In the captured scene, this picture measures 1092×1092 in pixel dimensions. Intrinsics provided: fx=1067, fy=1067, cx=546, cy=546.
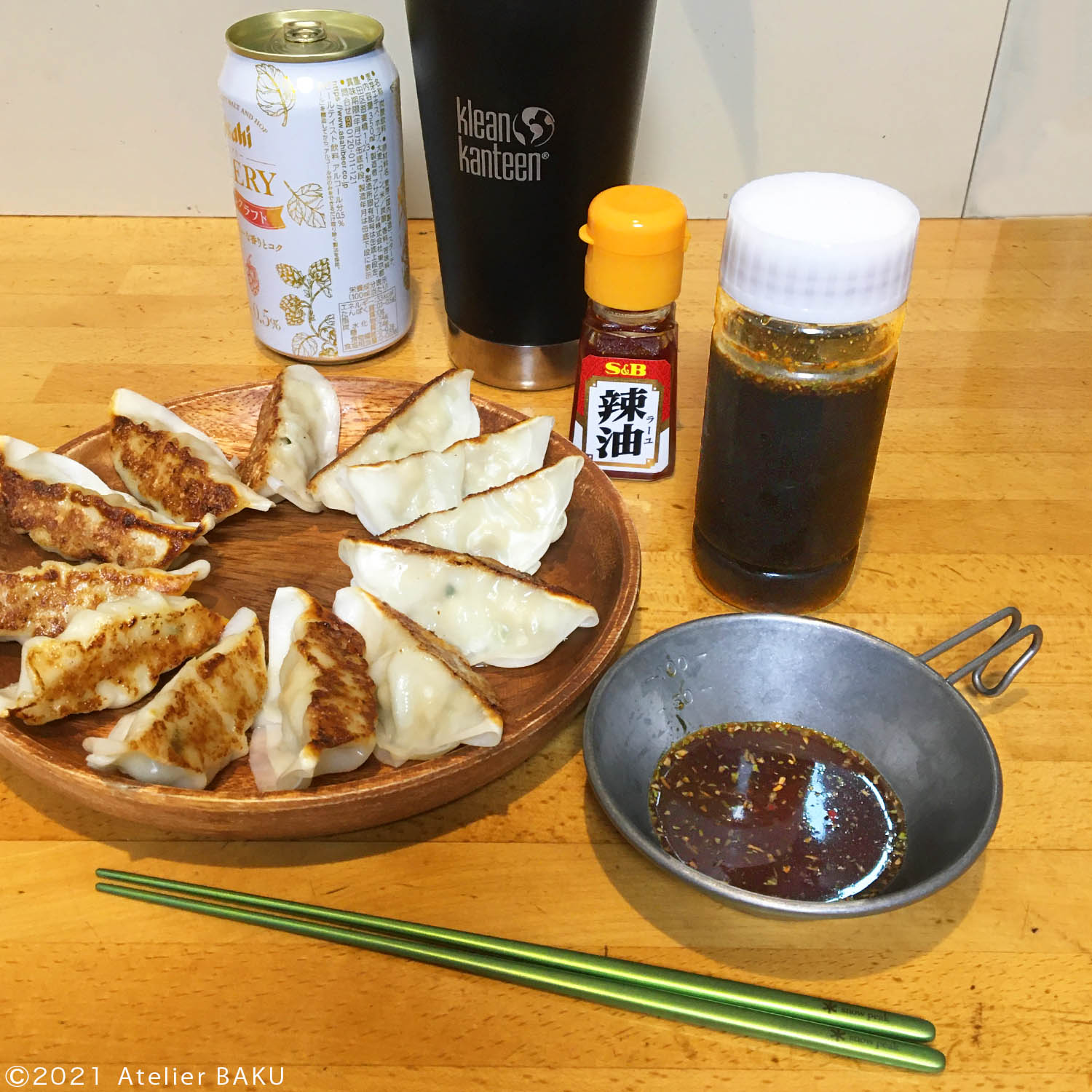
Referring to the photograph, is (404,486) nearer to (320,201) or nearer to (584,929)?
(320,201)

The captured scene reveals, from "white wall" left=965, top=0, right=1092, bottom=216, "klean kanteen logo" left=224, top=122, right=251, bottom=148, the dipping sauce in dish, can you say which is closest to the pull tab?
"klean kanteen logo" left=224, top=122, right=251, bottom=148

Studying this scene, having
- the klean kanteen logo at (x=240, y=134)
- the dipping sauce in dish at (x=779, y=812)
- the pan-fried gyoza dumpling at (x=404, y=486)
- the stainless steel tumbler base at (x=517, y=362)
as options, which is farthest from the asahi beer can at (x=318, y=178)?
the dipping sauce in dish at (x=779, y=812)

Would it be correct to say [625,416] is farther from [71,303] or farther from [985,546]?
[71,303]

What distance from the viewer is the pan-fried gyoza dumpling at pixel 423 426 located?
1.23 meters

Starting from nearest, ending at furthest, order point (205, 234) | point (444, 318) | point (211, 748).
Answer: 1. point (211, 748)
2. point (444, 318)
3. point (205, 234)

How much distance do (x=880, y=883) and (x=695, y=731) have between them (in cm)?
20

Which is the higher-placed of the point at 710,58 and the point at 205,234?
the point at 710,58

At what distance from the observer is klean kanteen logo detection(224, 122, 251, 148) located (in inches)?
51.4

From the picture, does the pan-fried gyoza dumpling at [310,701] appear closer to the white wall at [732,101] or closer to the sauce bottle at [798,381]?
the sauce bottle at [798,381]

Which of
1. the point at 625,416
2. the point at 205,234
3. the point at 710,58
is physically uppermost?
the point at 710,58

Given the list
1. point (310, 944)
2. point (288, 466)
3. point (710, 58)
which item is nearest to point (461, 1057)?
point (310, 944)

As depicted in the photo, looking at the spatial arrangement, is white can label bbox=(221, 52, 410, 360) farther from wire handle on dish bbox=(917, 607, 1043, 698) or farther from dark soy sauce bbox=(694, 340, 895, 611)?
wire handle on dish bbox=(917, 607, 1043, 698)

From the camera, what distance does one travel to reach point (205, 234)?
6.26ft

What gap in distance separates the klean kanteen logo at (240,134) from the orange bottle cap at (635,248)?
459 millimetres
